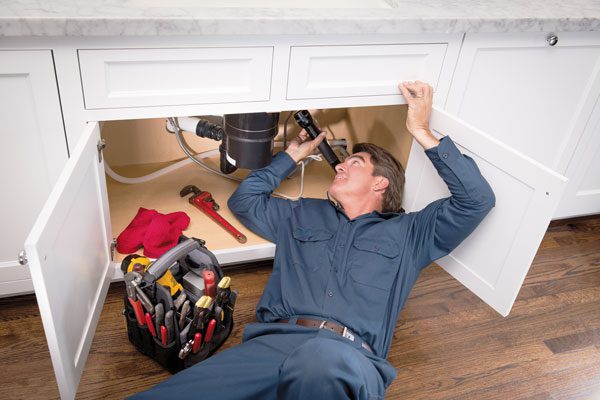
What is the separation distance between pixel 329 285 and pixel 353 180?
33 cm

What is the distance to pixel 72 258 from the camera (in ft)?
3.62

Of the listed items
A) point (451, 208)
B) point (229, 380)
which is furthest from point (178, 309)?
point (451, 208)

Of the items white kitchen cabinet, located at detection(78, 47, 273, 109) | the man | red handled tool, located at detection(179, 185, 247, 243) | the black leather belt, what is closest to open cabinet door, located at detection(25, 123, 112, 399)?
white kitchen cabinet, located at detection(78, 47, 273, 109)

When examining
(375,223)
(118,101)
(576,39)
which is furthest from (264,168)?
(576,39)

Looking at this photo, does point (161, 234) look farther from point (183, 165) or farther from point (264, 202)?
point (183, 165)

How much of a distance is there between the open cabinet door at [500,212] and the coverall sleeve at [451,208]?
1.3 inches

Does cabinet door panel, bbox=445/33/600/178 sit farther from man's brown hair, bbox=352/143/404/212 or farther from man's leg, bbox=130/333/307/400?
man's leg, bbox=130/333/307/400

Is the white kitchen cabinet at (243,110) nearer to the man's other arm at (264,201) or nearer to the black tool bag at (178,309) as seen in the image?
the black tool bag at (178,309)

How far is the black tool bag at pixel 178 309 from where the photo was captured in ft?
4.29

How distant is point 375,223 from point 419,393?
468mm

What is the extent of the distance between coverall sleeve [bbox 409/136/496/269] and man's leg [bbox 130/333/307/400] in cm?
47

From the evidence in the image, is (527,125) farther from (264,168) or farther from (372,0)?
(264,168)

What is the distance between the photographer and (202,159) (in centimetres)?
201

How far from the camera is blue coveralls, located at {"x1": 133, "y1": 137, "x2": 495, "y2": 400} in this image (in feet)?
3.69
